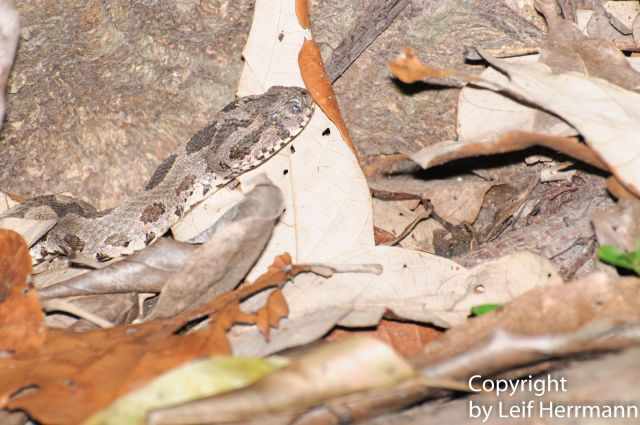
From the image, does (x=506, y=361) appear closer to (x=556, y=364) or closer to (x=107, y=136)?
(x=556, y=364)

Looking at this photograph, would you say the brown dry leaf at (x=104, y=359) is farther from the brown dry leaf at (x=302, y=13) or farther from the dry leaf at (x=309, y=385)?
the brown dry leaf at (x=302, y=13)

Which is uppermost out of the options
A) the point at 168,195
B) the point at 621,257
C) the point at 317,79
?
the point at 317,79

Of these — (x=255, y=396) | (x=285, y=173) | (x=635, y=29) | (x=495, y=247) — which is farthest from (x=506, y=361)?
(x=635, y=29)

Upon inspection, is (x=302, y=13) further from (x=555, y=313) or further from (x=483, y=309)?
(x=555, y=313)

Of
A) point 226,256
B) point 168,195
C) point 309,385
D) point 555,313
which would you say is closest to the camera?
point 309,385

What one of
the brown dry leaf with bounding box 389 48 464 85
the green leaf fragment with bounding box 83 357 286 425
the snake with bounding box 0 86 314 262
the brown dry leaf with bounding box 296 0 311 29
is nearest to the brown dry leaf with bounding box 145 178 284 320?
the green leaf fragment with bounding box 83 357 286 425

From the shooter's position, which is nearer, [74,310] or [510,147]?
[510,147]

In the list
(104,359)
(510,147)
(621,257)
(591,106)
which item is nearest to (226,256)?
(104,359)
